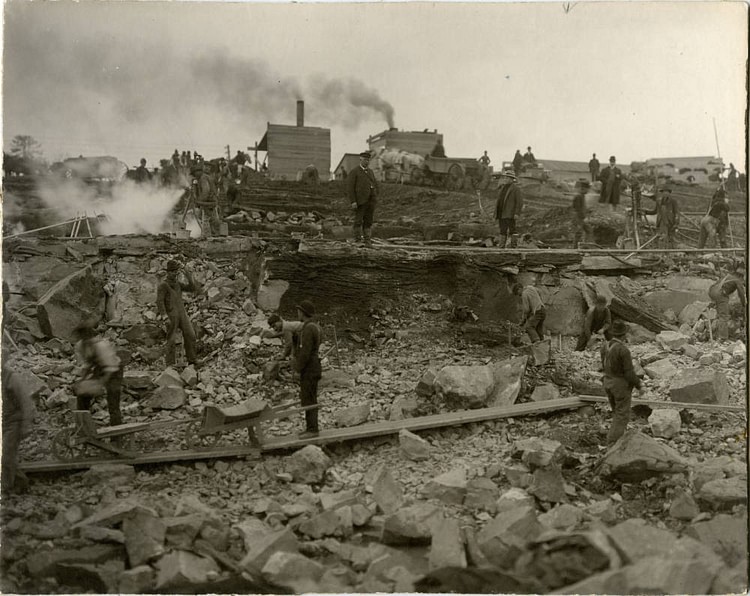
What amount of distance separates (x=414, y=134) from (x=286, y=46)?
11216mm

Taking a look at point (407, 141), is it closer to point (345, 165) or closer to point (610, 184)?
point (345, 165)

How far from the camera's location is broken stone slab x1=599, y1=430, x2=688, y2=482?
5727mm

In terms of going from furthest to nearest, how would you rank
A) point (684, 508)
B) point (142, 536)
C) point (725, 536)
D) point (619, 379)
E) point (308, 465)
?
point (619, 379) < point (308, 465) < point (684, 508) < point (725, 536) < point (142, 536)

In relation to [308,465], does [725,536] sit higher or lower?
lower

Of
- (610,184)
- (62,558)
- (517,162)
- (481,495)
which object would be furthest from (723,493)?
(517,162)

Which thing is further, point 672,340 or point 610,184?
point 610,184

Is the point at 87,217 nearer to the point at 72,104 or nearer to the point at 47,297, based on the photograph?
the point at 47,297

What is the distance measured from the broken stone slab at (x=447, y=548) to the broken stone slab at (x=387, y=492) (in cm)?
67

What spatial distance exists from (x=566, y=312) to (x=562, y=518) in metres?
4.64

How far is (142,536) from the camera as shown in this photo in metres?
4.77

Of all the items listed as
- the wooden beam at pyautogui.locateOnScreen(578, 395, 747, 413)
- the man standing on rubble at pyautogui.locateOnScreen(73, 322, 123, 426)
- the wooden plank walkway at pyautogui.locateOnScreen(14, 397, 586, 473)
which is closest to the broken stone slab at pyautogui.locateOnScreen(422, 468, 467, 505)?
the wooden plank walkway at pyautogui.locateOnScreen(14, 397, 586, 473)

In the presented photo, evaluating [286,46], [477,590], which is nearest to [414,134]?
[286,46]

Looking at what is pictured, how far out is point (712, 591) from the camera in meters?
4.51

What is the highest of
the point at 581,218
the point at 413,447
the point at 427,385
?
the point at 581,218
